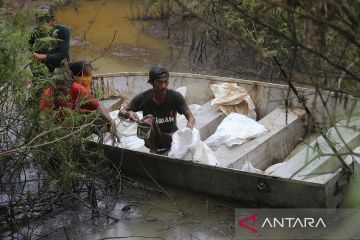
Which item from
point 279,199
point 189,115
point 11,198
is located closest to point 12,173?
point 11,198

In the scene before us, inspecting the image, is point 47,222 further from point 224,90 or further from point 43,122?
point 224,90

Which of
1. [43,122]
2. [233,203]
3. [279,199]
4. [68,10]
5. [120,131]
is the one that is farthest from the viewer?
[68,10]

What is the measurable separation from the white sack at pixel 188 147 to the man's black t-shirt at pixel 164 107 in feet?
1.24

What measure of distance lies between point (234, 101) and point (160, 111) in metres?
1.32

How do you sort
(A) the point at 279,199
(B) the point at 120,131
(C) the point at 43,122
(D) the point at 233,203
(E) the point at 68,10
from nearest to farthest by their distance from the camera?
(C) the point at 43,122, (A) the point at 279,199, (D) the point at 233,203, (B) the point at 120,131, (E) the point at 68,10

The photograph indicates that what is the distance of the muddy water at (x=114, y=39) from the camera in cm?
1209

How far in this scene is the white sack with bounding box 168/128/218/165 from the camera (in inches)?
251

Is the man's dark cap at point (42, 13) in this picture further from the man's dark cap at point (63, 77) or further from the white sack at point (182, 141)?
the white sack at point (182, 141)

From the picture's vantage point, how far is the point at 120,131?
755 centimetres

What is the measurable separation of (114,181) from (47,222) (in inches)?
34.6

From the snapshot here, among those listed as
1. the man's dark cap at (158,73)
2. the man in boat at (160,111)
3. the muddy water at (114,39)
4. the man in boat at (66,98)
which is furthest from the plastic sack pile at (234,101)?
the muddy water at (114,39)

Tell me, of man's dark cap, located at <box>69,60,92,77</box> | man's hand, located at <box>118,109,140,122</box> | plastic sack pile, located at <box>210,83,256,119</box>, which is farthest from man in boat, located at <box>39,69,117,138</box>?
plastic sack pile, located at <box>210,83,256,119</box>

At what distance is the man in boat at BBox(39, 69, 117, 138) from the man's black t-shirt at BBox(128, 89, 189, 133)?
46 cm

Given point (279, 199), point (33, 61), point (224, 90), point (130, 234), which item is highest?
point (33, 61)
